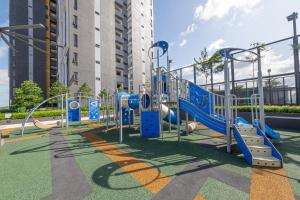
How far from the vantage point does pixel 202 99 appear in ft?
22.5

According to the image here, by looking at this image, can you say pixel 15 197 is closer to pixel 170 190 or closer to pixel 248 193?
pixel 170 190

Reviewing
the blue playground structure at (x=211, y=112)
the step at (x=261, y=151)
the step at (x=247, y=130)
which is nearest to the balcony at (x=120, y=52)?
the blue playground structure at (x=211, y=112)

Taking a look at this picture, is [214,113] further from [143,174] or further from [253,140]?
[143,174]

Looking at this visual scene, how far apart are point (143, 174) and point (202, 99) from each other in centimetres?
409

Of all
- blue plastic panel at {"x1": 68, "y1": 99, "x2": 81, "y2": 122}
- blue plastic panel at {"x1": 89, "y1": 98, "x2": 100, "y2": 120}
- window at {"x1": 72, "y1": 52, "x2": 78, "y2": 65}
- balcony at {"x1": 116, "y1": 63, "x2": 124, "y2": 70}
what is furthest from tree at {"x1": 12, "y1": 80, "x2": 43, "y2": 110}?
balcony at {"x1": 116, "y1": 63, "x2": 124, "y2": 70}

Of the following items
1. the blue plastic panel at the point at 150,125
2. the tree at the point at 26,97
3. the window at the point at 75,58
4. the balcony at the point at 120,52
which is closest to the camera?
the blue plastic panel at the point at 150,125

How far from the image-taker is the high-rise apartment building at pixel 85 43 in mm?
28891

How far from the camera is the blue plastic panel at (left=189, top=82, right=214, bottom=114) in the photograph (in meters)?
6.64

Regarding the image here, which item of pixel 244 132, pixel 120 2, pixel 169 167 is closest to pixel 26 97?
pixel 169 167

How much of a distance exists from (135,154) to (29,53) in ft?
149

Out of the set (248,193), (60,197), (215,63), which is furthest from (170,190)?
(215,63)

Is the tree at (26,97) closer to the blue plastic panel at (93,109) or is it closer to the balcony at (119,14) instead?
the blue plastic panel at (93,109)

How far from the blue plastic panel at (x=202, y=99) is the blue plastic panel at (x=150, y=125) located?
1.94 metres

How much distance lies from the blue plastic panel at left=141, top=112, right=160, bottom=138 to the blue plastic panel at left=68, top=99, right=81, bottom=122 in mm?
7447
